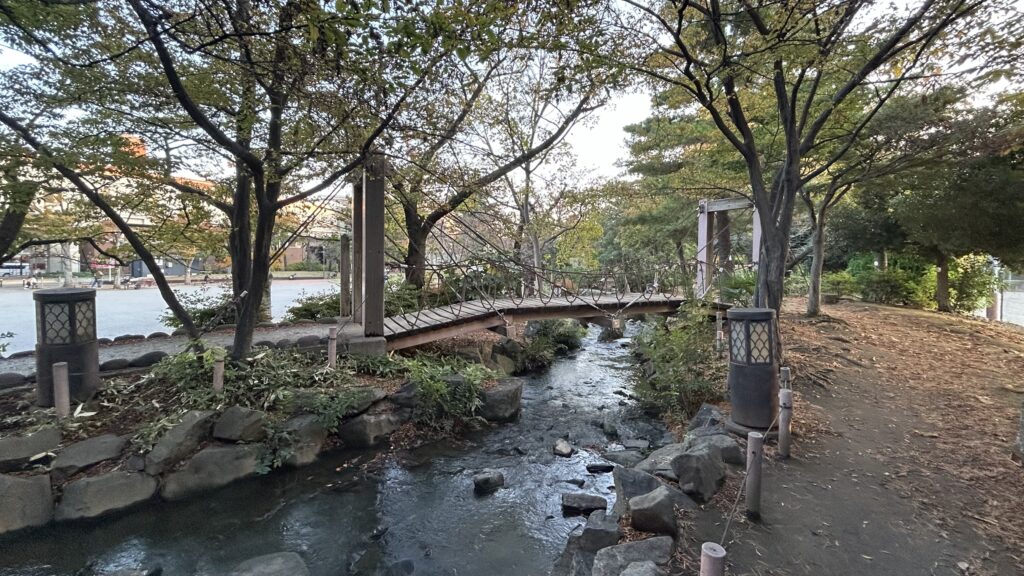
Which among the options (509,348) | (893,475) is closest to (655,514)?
(893,475)

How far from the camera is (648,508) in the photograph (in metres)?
2.26

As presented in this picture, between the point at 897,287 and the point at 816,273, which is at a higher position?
the point at 816,273

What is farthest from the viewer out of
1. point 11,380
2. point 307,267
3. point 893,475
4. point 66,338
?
point 307,267

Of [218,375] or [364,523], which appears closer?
[364,523]

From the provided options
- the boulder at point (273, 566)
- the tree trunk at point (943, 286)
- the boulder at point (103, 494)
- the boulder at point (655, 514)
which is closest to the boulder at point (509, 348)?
the boulder at point (103, 494)

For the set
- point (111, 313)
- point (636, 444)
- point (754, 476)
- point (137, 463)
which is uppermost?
point (111, 313)

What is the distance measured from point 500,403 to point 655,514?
306cm

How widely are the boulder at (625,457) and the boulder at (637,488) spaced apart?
1.25m

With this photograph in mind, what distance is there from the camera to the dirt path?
2107mm

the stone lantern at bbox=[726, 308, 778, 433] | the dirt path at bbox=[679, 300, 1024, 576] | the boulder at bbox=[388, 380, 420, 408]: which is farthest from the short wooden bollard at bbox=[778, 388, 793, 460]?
the boulder at bbox=[388, 380, 420, 408]

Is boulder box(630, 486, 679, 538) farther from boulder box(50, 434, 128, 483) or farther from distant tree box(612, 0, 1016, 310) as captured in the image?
boulder box(50, 434, 128, 483)

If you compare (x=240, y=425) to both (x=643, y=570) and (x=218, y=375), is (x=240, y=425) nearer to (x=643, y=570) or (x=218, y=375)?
(x=218, y=375)

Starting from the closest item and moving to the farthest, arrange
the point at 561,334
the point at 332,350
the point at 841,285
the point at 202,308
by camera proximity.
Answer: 1. the point at 332,350
2. the point at 202,308
3. the point at 561,334
4. the point at 841,285

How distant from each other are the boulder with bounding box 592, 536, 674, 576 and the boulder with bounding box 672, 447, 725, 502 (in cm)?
57
